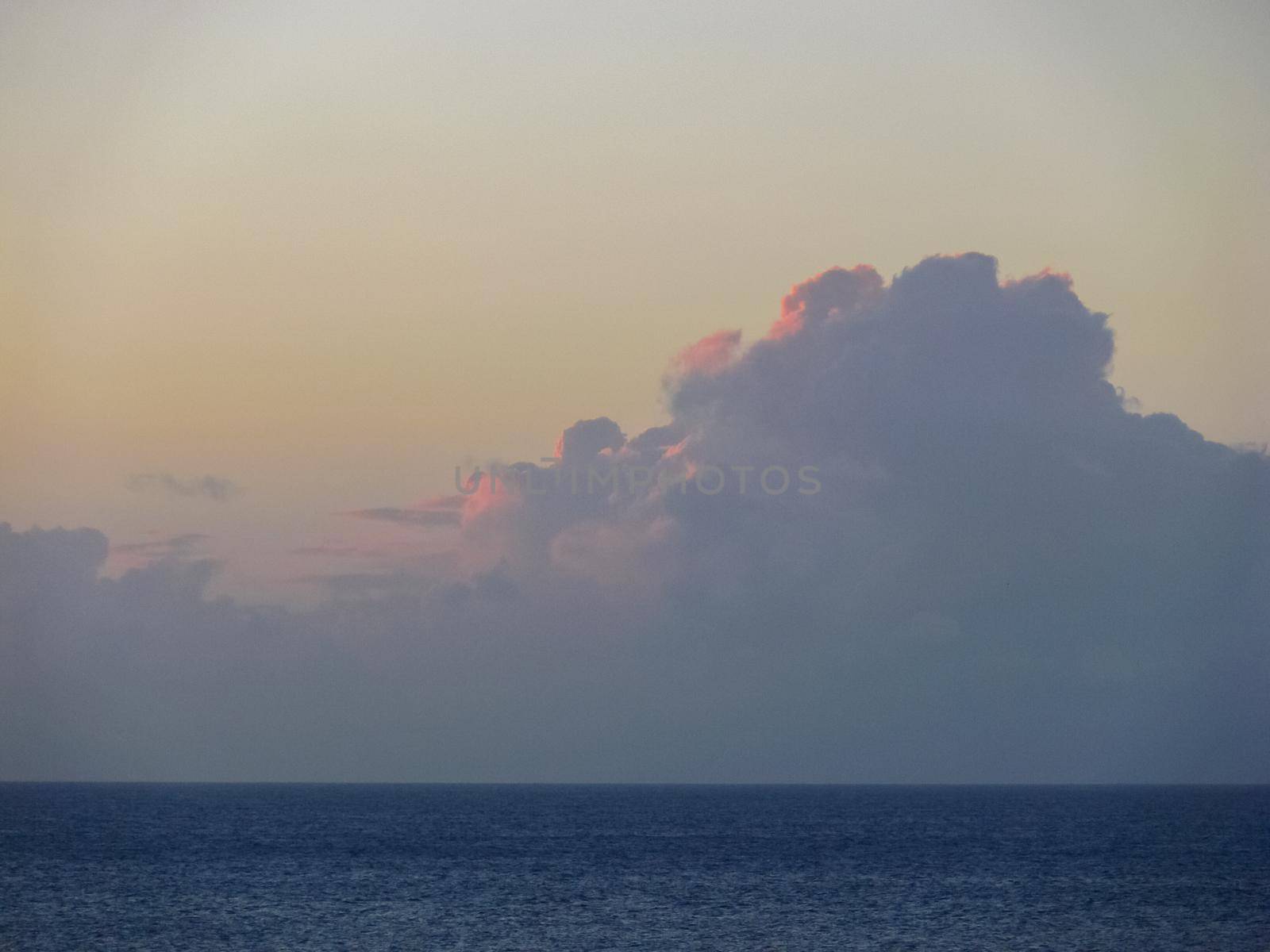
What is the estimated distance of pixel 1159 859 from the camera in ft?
450

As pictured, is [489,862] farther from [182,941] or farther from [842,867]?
[182,941]

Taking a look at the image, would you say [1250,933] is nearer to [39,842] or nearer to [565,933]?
[565,933]

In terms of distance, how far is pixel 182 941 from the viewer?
255ft

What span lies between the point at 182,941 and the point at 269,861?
5515 centimetres

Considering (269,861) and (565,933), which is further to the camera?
(269,861)

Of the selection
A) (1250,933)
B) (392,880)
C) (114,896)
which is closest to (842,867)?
(392,880)

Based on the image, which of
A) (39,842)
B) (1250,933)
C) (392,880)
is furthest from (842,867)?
(39,842)

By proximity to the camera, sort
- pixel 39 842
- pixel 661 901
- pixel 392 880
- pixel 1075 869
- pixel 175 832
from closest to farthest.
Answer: pixel 661 901 → pixel 392 880 → pixel 1075 869 → pixel 39 842 → pixel 175 832

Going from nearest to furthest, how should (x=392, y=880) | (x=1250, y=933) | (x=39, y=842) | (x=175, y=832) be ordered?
(x=1250, y=933), (x=392, y=880), (x=39, y=842), (x=175, y=832)

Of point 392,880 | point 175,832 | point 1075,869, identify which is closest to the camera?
point 392,880

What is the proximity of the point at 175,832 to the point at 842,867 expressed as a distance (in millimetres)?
90312

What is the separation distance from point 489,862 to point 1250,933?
67544mm

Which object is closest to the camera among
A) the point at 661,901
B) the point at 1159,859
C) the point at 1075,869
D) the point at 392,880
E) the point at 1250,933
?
the point at 1250,933

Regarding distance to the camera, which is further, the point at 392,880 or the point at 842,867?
the point at 842,867
